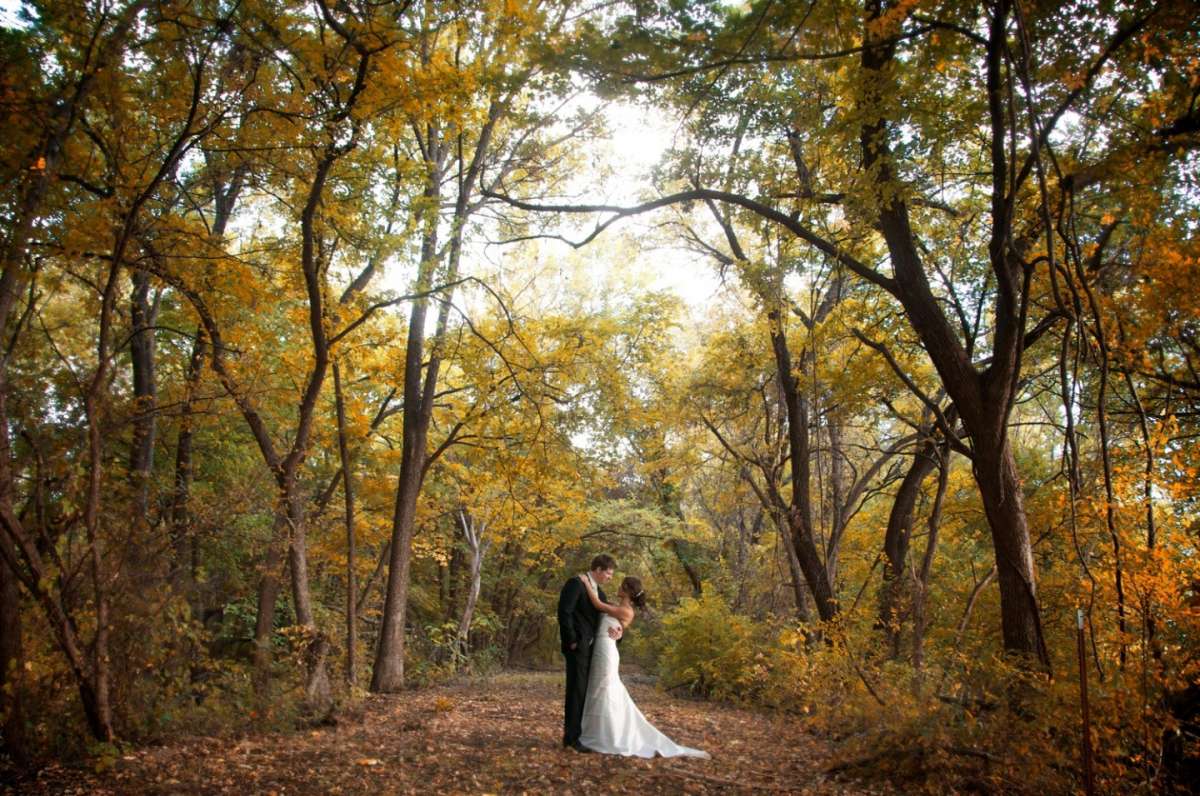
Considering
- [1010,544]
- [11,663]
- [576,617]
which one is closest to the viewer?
[11,663]

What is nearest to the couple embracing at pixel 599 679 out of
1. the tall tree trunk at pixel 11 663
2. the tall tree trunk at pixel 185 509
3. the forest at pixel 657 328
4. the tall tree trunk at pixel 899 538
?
the forest at pixel 657 328

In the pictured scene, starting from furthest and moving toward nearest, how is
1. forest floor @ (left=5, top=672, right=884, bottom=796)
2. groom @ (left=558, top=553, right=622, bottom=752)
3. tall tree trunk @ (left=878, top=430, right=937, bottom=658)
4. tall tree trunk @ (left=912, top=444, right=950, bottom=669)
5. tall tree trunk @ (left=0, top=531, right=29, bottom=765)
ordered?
1. tall tree trunk @ (left=878, top=430, right=937, bottom=658)
2. tall tree trunk @ (left=912, top=444, right=950, bottom=669)
3. groom @ (left=558, top=553, right=622, bottom=752)
4. forest floor @ (left=5, top=672, right=884, bottom=796)
5. tall tree trunk @ (left=0, top=531, right=29, bottom=765)

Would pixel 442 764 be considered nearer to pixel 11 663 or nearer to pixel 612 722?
pixel 612 722

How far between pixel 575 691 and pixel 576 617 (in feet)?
1.91

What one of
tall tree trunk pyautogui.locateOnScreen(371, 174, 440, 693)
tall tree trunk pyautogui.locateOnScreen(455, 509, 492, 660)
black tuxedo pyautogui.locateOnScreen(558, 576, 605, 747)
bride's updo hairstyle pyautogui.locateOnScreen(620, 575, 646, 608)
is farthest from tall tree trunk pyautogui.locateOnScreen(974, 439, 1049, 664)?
tall tree trunk pyautogui.locateOnScreen(455, 509, 492, 660)

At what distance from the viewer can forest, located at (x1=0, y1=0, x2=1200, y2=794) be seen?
4.39 metres

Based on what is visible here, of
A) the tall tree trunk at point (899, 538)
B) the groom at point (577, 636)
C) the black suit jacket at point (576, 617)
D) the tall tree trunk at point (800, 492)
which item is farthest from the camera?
the tall tree trunk at point (899, 538)

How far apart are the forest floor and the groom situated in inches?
8.8

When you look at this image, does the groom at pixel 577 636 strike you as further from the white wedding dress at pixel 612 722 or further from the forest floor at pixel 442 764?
the forest floor at pixel 442 764

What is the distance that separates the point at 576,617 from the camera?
20.7 feet

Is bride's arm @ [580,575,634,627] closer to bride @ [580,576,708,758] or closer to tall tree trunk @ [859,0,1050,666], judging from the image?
bride @ [580,576,708,758]

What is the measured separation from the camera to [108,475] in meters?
6.47

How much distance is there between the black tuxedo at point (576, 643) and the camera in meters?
6.10

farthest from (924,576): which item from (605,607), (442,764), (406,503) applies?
(406,503)
